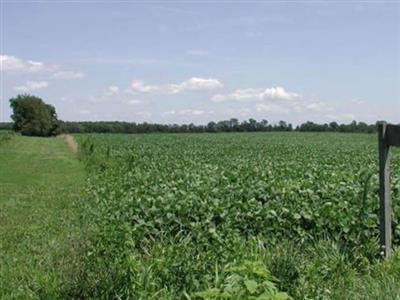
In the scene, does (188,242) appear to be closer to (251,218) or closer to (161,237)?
(161,237)

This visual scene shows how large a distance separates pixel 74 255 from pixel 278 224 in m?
2.86

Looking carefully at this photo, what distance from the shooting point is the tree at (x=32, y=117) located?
98875 millimetres

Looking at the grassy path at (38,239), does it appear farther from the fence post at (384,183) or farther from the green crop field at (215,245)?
the fence post at (384,183)

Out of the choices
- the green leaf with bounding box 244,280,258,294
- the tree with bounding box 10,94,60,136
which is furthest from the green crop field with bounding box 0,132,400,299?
the tree with bounding box 10,94,60,136

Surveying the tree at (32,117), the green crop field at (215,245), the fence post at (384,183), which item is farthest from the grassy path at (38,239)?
the tree at (32,117)

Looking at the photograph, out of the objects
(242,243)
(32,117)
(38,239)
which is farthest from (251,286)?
(32,117)

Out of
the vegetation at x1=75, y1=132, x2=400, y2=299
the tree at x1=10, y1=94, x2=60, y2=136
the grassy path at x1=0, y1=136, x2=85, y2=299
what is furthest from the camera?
the tree at x1=10, y1=94, x2=60, y2=136

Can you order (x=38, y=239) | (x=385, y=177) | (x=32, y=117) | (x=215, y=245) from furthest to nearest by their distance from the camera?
(x=32, y=117) < (x=38, y=239) < (x=215, y=245) < (x=385, y=177)

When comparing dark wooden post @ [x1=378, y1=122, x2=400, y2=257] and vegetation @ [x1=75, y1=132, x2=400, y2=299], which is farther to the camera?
dark wooden post @ [x1=378, y1=122, x2=400, y2=257]

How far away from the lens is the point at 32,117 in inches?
3939

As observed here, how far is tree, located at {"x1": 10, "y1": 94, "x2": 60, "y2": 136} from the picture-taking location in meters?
98.9

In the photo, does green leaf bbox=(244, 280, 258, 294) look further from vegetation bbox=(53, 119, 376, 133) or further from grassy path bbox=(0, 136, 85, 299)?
vegetation bbox=(53, 119, 376, 133)

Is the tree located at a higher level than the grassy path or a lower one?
higher

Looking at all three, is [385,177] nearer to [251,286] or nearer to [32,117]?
[251,286]
